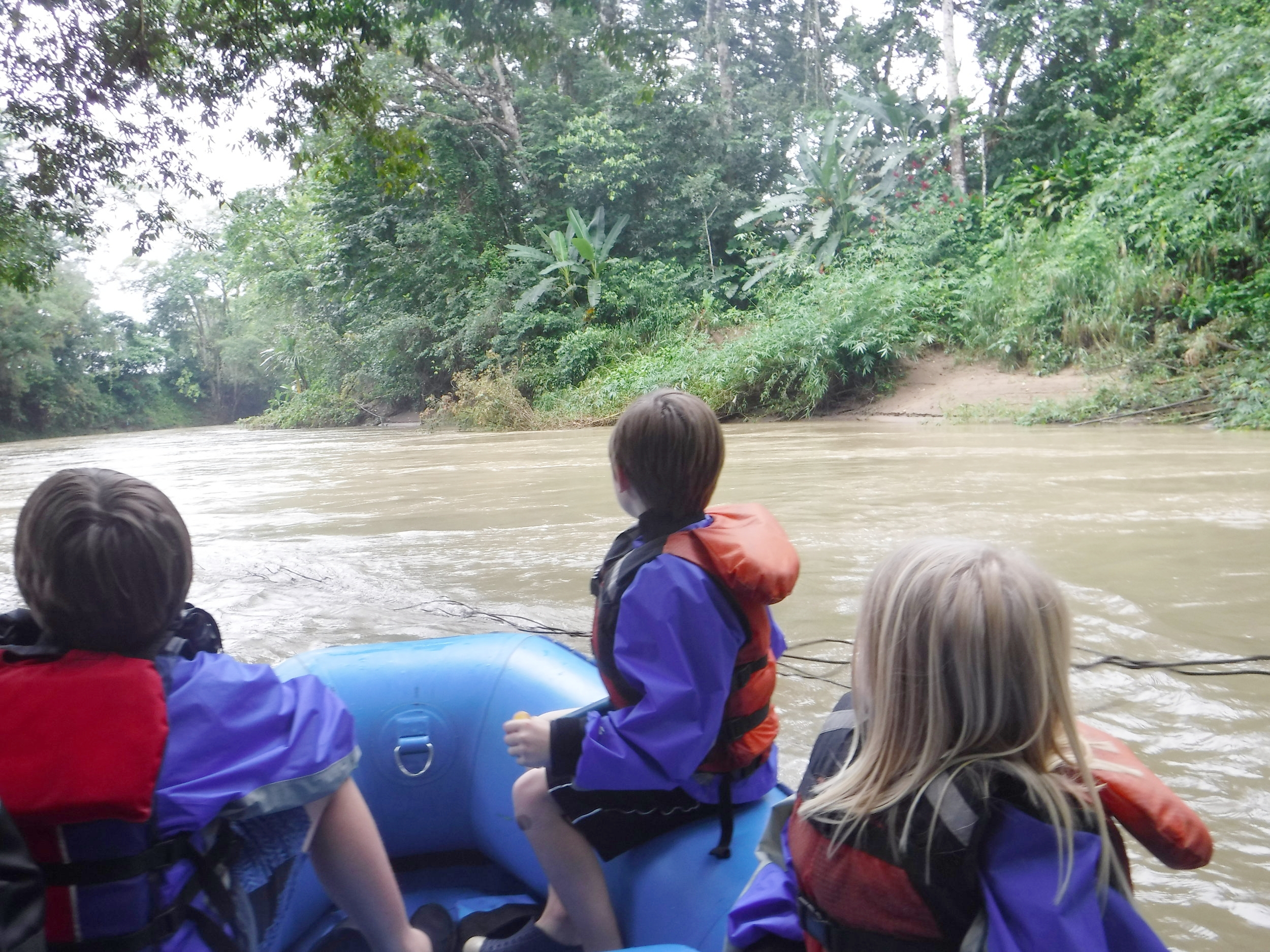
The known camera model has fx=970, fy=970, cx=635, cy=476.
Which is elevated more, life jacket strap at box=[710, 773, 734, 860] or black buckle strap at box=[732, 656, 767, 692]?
black buckle strap at box=[732, 656, 767, 692]

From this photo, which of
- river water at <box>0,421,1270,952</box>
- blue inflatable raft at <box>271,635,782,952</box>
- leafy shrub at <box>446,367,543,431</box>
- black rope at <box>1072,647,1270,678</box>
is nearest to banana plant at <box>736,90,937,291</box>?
leafy shrub at <box>446,367,543,431</box>

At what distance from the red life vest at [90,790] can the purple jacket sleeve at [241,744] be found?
0.03m

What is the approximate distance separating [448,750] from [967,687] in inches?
46.4

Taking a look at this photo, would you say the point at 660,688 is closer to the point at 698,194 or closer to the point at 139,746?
the point at 139,746

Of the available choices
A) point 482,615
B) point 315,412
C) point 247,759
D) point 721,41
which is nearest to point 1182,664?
point 482,615

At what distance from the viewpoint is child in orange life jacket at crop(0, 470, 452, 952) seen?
3.24 feet

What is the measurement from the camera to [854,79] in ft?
74.9

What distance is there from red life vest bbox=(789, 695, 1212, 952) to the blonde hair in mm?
15

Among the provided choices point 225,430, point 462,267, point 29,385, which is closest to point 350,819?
point 462,267

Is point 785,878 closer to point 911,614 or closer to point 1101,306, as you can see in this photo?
point 911,614

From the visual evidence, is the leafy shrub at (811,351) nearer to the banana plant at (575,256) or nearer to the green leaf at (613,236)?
the banana plant at (575,256)

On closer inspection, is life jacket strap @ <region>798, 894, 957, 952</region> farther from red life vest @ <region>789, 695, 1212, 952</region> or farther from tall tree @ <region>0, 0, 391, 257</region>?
tall tree @ <region>0, 0, 391, 257</region>

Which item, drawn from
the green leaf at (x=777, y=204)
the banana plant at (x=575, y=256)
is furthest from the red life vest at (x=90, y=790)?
the banana plant at (x=575, y=256)

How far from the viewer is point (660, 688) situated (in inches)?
52.4
